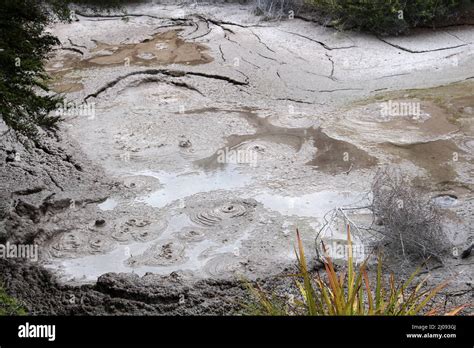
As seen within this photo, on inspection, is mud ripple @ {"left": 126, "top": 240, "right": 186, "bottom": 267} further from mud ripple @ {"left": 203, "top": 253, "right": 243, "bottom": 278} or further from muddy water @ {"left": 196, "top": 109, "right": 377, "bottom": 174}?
muddy water @ {"left": 196, "top": 109, "right": 377, "bottom": 174}

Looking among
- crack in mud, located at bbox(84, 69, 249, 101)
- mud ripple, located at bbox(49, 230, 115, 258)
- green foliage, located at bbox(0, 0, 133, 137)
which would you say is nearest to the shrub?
mud ripple, located at bbox(49, 230, 115, 258)

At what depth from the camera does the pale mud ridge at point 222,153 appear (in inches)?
232

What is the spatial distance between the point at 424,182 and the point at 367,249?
172 cm

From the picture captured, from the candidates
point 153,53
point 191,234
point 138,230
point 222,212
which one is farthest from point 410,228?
point 153,53

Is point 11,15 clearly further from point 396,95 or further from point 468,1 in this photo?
point 468,1

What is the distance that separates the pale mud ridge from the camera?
19.4 feet

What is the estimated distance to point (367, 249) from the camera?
584 cm

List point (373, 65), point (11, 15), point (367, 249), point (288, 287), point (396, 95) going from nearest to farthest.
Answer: point (288, 287) → point (367, 249) → point (11, 15) → point (396, 95) → point (373, 65)

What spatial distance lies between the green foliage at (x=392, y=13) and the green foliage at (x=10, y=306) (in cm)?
846

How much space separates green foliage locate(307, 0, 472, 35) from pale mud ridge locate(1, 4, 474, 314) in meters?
0.28

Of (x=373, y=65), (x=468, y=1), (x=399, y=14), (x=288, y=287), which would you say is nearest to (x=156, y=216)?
(x=288, y=287)

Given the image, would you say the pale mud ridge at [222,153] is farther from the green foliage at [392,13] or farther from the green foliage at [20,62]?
the green foliage at [20,62]

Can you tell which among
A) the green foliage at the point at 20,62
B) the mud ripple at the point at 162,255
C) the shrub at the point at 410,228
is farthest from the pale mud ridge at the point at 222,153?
the green foliage at the point at 20,62

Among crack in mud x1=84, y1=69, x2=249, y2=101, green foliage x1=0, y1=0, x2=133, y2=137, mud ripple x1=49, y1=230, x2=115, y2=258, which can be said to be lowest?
mud ripple x1=49, y1=230, x2=115, y2=258
